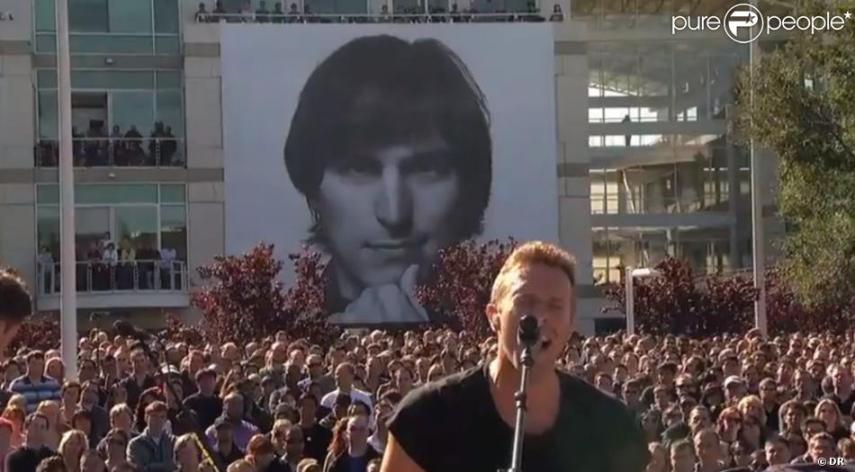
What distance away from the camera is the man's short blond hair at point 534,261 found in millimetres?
4027

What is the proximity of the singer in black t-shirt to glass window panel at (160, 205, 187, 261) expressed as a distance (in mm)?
38755

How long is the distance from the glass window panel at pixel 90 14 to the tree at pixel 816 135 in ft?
78.7

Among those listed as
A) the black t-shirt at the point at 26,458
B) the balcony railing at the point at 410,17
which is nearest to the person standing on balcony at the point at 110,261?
the balcony railing at the point at 410,17

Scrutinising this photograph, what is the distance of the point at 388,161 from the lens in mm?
42656

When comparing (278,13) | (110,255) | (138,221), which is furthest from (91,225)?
(278,13)

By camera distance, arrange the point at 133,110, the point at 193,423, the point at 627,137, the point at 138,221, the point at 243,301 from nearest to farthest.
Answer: the point at 193,423, the point at 243,301, the point at 138,221, the point at 133,110, the point at 627,137

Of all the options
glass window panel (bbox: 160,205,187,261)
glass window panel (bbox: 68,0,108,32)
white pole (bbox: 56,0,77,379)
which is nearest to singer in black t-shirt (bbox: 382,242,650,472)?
white pole (bbox: 56,0,77,379)

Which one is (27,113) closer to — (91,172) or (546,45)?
(91,172)

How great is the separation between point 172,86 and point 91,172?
3.19 metres

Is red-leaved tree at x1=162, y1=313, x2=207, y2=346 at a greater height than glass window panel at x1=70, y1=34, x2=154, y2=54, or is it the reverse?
glass window panel at x1=70, y1=34, x2=154, y2=54

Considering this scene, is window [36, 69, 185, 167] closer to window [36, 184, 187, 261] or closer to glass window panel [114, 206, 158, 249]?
window [36, 184, 187, 261]

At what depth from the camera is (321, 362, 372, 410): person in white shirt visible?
15197mm

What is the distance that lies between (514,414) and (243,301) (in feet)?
91.2

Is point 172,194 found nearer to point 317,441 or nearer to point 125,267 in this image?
point 125,267
